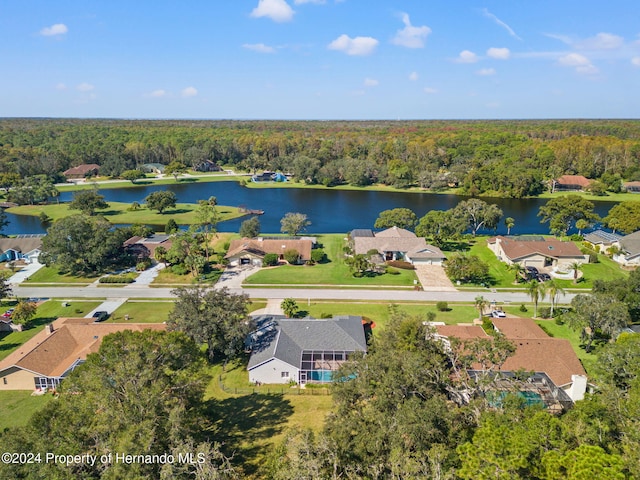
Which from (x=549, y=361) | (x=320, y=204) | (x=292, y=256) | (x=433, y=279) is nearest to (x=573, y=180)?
(x=320, y=204)

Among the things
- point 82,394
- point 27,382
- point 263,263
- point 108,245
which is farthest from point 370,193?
point 82,394

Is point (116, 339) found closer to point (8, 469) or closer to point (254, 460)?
point (8, 469)

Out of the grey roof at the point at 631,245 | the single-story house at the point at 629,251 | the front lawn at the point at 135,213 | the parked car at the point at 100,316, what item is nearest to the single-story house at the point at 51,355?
the parked car at the point at 100,316

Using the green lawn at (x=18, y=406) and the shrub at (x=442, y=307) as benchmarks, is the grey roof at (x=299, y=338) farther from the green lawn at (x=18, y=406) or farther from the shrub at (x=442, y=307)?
the green lawn at (x=18, y=406)

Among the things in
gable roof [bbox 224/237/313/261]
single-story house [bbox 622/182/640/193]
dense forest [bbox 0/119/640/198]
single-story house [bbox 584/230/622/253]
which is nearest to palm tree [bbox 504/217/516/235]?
single-story house [bbox 584/230/622/253]

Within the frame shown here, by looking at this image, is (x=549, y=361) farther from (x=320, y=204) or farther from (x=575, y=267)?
(x=320, y=204)
